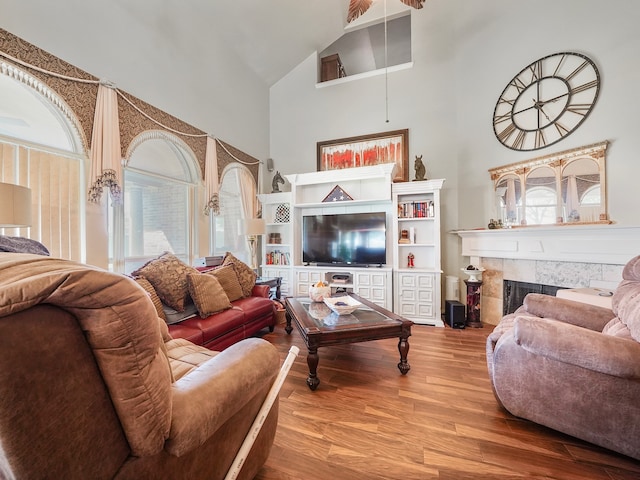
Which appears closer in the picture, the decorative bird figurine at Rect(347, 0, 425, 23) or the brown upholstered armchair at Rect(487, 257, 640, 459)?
the brown upholstered armchair at Rect(487, 257, 640, 459)

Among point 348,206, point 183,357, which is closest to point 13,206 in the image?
point 183,357

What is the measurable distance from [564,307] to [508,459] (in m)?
1.22

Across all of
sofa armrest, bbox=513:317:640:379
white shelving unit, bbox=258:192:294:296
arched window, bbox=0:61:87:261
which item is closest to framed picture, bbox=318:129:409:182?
white shelving unit, bbox=258:192:294:296

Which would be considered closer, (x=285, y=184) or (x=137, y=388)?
(x=137, y=388)

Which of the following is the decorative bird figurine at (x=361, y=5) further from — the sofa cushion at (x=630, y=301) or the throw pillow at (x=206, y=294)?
the throw pillow at (x=206, y=294)

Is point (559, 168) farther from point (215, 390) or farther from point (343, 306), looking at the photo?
point (215, 390)

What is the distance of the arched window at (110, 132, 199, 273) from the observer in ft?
9.04

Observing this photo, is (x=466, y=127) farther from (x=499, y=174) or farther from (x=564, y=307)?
(x=564, y=307)

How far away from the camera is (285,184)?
4895 millimetres

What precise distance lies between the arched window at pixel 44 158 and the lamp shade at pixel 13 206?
71cm

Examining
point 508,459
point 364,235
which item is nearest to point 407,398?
point 508,459

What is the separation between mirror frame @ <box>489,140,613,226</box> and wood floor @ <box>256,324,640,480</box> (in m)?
1.97

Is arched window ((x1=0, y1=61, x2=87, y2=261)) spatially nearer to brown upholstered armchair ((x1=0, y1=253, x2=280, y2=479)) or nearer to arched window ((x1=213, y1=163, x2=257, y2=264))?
arched window ((x1=213, y1=163, x2=257, y2=264))

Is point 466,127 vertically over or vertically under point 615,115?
over
